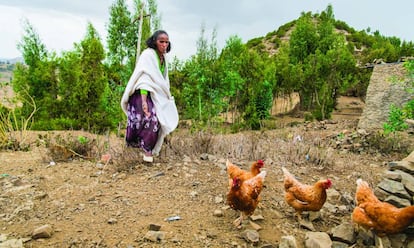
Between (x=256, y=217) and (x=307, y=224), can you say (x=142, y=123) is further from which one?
(x=307, y=224)

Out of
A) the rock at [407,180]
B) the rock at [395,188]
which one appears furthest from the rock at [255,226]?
the rock at [407,180]

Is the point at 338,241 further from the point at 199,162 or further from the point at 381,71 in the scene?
the point at 381,71

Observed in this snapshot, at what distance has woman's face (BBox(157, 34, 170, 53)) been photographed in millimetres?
3540

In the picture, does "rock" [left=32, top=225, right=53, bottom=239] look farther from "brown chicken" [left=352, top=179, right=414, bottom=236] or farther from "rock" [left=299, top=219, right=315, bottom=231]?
"brown chicken" [left=352, top=179, right=414, bottom=236]

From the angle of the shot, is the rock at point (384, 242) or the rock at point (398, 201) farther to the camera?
the rock at point (398, 201)

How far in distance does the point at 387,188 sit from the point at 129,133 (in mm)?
3107

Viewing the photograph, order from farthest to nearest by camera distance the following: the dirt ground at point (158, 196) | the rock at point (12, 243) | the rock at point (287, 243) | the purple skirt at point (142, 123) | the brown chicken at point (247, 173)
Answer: the purple skirt at point (142, 123)
the brown chicken at point (247, 173)
the dirt ground at point (158, 196)
the rock at point (287, 243)
the rock at point (12, 243)

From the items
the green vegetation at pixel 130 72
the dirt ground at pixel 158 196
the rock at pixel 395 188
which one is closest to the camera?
the dirt ground at pixel 158 196

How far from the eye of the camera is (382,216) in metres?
2.08

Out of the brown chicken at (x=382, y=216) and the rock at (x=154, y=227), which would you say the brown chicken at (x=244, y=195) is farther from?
the brown chicken at (x=382, y=216)

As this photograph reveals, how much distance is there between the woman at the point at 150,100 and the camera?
11.8 feet

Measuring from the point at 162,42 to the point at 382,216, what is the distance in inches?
118

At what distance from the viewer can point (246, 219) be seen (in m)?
2.48

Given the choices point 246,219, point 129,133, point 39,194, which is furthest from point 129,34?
point 246,219
